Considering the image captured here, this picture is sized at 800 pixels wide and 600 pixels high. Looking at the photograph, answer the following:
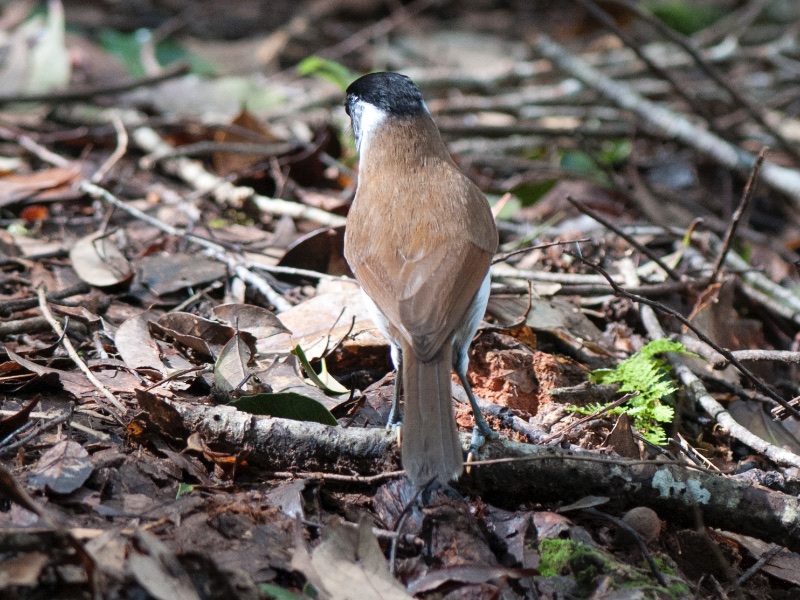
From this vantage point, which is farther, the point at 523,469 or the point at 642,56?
the point at 642,56

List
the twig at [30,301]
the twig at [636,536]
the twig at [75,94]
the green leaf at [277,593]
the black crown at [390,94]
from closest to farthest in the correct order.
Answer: the green leaf at [277,593], the twig at [636,536], the twig at [30,301], the black crown at [390,94], the twig at [75,94]

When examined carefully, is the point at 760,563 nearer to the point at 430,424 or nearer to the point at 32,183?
the point at 430,424

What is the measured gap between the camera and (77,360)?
3652 mm

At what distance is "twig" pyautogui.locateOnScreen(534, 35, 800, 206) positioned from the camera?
7.22 meters

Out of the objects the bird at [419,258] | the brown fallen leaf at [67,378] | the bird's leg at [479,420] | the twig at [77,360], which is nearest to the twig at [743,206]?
the bird at [419,258]

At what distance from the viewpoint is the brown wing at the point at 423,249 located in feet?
11.4

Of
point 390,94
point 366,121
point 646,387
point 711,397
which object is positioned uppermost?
point 390,94

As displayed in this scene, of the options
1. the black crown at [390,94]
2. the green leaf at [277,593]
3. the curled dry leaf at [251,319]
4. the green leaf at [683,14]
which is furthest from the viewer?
the green leaf at [683,14]

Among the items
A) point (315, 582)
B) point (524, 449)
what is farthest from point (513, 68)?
point (315, 582)

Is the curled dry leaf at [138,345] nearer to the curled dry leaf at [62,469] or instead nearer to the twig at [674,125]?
the curled dry leaf at [62,469]

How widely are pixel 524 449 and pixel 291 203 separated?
3.25 metres

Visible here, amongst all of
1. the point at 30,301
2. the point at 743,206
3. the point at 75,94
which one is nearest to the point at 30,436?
the point at 30,301

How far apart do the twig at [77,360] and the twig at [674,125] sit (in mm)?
5362

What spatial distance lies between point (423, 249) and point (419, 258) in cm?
6
